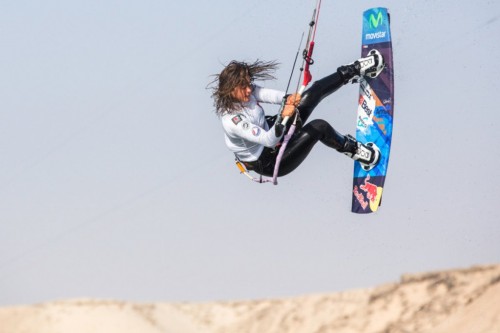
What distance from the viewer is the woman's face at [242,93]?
12.6 metres

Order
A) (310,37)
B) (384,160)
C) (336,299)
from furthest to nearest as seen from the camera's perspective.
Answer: (336,299), (384,160), (310,37)

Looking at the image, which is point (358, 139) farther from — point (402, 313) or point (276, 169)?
point (402, 313)

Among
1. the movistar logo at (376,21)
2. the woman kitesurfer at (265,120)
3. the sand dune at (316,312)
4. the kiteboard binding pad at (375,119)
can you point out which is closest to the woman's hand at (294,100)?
the woman kitesurfer at (265,120)

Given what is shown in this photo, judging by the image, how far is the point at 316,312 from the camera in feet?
120

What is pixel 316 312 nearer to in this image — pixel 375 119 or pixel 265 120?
pixel 375 119

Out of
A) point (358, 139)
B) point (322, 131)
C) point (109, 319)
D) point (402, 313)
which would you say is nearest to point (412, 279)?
point (402, 313)

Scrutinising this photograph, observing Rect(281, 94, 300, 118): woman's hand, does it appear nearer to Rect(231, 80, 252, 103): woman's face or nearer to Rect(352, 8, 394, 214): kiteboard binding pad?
Rect(231, 80, 252, 103): woman's face

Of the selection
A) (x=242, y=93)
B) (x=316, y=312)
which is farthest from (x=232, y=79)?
(x=316, y=312)

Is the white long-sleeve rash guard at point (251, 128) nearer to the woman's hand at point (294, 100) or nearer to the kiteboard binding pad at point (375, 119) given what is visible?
the woman's hand at point (294, 100)

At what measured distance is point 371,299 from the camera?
112 ft

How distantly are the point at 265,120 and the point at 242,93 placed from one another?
0.65m

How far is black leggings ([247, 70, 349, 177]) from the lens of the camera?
13.2 meters

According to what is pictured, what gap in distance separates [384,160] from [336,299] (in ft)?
72.4

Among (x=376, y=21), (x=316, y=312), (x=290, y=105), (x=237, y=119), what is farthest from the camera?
(x=316, y=312)
